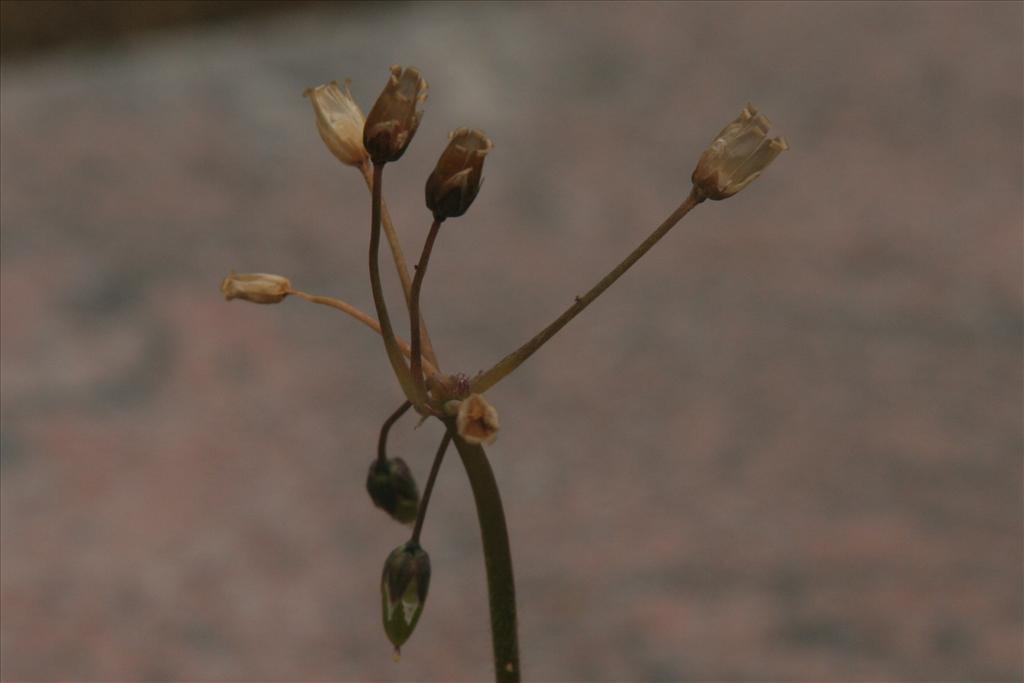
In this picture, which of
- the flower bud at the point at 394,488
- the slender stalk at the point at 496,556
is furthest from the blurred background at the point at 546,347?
the slender stalk at the point at 496,556

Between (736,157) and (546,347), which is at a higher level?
(546,347)

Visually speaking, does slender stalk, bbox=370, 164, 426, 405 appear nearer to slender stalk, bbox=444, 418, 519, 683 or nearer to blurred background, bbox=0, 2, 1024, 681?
slender stalk, bbox=444, 418, 519, 683

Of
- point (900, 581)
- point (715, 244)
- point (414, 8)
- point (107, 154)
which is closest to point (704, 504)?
point (900, 581)

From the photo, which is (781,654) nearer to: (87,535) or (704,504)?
(704,504)

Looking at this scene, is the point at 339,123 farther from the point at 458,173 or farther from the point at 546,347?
the point at 546,347

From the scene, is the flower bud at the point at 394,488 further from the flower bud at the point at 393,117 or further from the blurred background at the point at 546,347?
the blurred background at the point at 546,347

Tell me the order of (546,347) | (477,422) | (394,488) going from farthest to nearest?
(546,347)
(394,488)
(477,422)

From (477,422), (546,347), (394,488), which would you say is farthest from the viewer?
(546,347)

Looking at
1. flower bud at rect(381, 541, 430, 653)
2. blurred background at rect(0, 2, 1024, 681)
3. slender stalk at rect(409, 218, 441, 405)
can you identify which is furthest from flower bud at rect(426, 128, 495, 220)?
blurred background at rect(0, 2, 1024, 681)

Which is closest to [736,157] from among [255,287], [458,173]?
[458,173]

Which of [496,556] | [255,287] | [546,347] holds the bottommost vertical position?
[496,556]
